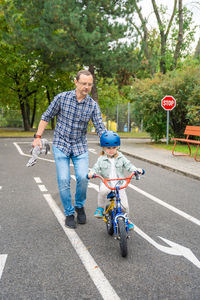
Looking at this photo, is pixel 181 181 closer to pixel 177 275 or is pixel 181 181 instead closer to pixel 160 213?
pixel 160 213

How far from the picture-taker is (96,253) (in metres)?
3.99

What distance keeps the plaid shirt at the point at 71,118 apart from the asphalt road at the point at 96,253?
3.66ft

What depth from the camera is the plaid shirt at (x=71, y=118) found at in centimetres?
474

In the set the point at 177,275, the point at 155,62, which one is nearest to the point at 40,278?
the point at 177,275

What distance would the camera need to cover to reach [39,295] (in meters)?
3.03

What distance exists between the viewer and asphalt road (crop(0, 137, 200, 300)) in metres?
3.14

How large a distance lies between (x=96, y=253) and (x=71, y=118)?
5.71 ft

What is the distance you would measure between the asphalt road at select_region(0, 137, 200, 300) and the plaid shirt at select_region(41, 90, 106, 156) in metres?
1.12

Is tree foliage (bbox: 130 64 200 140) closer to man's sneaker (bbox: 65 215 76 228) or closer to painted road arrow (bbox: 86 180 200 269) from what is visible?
man's sneaker (bbox: 65 215 76 228)

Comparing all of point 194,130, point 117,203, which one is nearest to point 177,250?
point 117,203

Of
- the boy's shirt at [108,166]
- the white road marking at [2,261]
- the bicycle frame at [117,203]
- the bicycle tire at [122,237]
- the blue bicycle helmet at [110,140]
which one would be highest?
the blue bicycle helmet at [110,140]

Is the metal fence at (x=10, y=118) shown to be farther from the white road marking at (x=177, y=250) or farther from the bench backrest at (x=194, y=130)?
the white road marking at (x=177, y=250)

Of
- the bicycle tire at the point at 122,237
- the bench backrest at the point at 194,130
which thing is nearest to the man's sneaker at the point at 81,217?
the bicycle tire at the point at 122,237

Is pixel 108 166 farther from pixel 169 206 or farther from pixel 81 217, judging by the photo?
pixel 169 206
